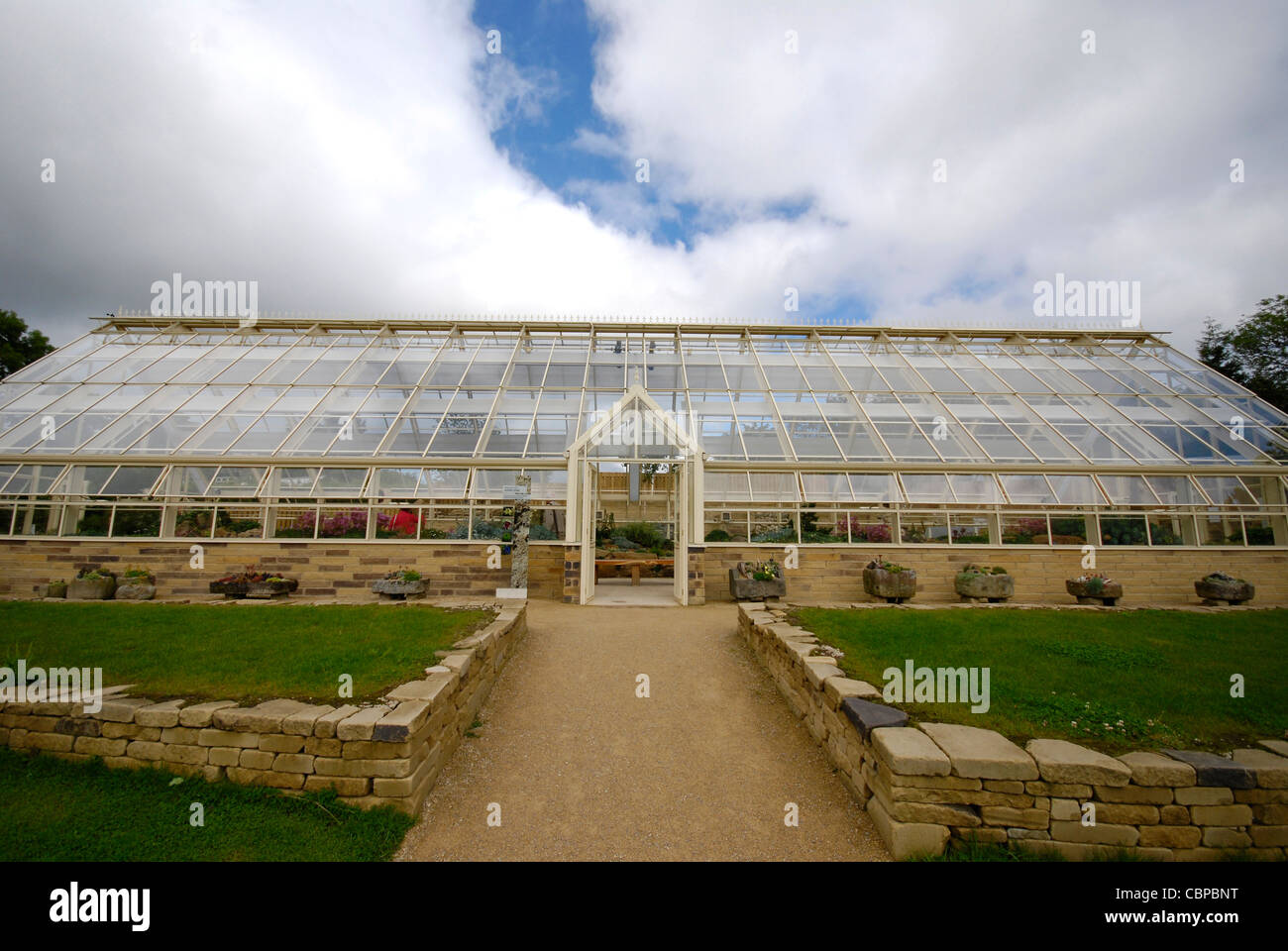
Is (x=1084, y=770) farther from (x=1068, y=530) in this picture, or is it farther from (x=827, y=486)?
(x=1068, y=530)

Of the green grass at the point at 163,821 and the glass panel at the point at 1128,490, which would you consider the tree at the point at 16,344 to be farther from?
the glass panel at the point at 1128,490

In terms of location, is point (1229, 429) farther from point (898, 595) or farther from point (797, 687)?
point (797, 687)

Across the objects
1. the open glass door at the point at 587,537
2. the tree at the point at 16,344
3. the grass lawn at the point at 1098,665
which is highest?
the tree at the point at 16,344

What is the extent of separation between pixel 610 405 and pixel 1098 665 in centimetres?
1227

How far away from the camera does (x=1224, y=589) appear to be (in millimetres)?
11445

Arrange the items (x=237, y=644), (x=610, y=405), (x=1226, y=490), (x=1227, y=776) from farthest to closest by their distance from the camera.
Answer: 1. (x=610, y=405)
2. (x=1226, y=490)
3. (x=237, y=644)
4. (x=1227, y=776)

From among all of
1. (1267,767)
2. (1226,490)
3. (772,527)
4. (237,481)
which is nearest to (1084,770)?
(1267,767)

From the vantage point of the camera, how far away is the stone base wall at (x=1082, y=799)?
12.6 feet

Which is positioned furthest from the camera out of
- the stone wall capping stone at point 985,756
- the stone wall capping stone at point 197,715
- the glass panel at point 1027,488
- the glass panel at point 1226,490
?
the glass panel at point 1226,490

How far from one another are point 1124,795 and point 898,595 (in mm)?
7929

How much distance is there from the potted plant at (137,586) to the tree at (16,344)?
2097 centimetres

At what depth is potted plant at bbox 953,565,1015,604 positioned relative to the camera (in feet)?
38.0

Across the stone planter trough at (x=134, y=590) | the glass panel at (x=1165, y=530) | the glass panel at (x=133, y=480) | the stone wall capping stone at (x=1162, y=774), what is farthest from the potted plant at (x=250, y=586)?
the glass panel at (x=1165, y=530)

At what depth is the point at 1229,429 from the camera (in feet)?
49.3
